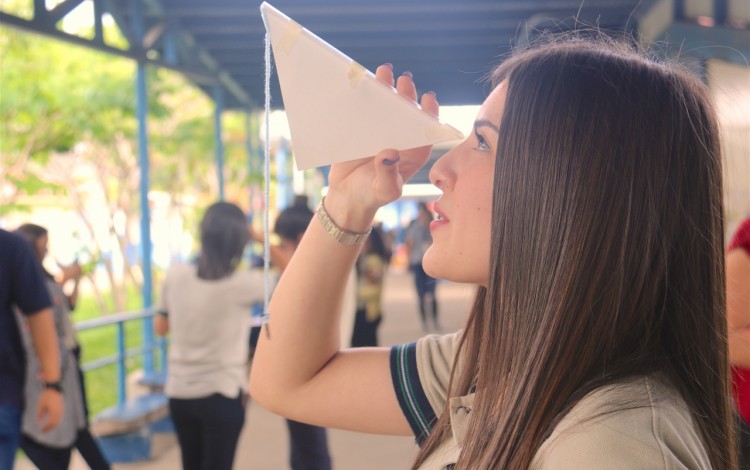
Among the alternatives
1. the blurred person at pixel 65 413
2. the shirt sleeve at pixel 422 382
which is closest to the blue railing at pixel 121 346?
the blurred person at pixel 65 413

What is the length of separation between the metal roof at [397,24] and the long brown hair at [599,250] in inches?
191

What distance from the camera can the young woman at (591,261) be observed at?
0.90m

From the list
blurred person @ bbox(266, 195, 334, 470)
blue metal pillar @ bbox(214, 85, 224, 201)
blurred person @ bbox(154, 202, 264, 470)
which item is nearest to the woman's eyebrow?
blurred person @ bbox(154, 202, 264, 470)

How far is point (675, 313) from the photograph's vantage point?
0.97m

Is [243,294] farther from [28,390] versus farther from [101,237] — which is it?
[101,237]

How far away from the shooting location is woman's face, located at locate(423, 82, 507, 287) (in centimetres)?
107

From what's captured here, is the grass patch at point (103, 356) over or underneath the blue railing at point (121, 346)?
underneath

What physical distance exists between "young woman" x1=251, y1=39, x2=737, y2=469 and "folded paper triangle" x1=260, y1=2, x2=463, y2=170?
0.34 ft

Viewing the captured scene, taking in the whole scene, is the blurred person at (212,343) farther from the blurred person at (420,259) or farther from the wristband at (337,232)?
the blurred person at (420,259)

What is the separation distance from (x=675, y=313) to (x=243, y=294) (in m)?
2.87

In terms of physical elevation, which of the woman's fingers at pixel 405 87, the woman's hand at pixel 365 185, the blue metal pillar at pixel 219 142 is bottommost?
the woman's hand at pixel 365 185

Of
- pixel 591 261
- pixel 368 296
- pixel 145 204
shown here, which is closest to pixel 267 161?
pixel 591 261

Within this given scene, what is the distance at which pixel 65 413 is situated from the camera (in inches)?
151

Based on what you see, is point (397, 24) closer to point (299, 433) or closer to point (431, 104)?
point (299, 433)
